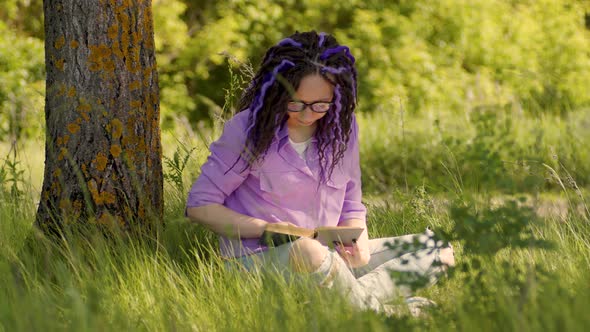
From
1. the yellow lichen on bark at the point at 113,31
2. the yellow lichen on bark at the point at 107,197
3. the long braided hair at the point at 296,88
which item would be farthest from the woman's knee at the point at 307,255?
the yellow lichen on bark at the point at 113,31

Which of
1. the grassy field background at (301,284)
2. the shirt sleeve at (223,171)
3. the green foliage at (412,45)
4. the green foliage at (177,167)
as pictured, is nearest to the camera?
the grassy field background at (301,284)

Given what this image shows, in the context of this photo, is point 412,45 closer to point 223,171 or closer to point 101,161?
point 101,161

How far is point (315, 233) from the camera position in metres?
3.16

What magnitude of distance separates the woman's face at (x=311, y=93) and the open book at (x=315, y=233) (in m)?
0.40

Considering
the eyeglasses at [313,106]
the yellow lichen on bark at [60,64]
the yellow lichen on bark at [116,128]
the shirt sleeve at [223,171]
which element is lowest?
the shirt sleeve at [223,171]

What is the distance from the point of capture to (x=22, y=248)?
11.0 ft

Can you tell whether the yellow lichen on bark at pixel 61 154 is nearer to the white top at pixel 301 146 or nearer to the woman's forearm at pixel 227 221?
the woman's forearm at pixel 227 221

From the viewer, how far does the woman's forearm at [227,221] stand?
3154 millimetres

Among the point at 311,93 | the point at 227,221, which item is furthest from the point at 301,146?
the point at 227,221


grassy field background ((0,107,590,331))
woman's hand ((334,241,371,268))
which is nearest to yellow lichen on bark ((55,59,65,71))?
grassy field background ((0,107,590,331))

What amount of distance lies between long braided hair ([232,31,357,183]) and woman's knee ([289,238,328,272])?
38 centimetres

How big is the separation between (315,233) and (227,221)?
0.33 m

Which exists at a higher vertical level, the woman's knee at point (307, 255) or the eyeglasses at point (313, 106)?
the eyeglasses at point (313, 106)

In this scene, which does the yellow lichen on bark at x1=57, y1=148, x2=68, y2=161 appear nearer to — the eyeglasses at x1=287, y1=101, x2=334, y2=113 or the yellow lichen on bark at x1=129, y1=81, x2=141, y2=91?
the yellow lichen on bark at x1=129, y1=81, x2=141, y2=91
